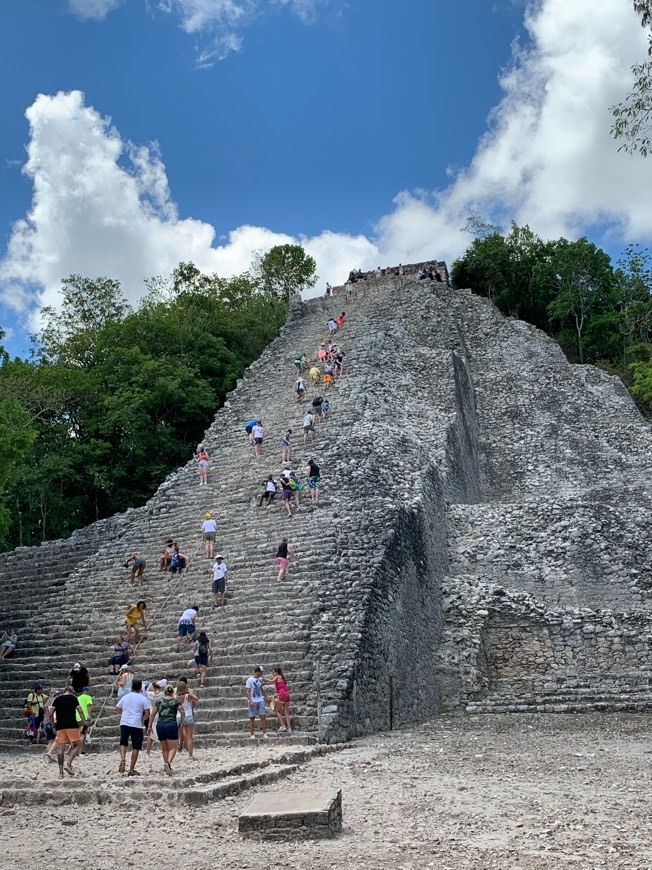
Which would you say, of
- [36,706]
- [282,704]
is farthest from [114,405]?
[282,704]

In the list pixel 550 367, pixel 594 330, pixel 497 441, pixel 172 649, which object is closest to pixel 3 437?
pixel 172 649

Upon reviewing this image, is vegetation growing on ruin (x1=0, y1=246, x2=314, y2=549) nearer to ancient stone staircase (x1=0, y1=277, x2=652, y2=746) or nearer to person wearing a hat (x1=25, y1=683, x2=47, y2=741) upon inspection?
ancient stone staircase (x1=0, y1=277, x2=652, y2=746)

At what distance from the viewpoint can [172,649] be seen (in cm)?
1277

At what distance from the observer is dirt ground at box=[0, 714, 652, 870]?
5.39m

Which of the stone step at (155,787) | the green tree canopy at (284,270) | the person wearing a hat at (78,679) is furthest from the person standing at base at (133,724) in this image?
the green tree canopy at (284,270)

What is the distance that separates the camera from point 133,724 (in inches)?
340

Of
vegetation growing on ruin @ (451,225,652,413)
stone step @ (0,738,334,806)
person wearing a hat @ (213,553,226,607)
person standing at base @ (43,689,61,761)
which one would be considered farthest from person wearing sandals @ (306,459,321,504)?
vegetation growing on ruin @ (451,225,652,413)

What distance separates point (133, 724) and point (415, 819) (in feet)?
11.7

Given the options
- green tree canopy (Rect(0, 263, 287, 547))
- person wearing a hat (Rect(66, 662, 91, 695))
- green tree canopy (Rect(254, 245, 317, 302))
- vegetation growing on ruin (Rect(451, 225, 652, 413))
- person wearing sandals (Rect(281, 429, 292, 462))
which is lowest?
person wearing a hat (Rect(66, 662, 91, 695))

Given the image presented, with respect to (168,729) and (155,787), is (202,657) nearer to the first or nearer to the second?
(168,729)

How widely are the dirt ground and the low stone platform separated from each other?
3.2 inches

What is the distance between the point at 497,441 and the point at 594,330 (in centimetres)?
1303

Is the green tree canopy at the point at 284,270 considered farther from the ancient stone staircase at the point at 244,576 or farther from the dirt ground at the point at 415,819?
the dirt ground at the point at 415,819

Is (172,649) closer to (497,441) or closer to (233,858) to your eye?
(233,858)
